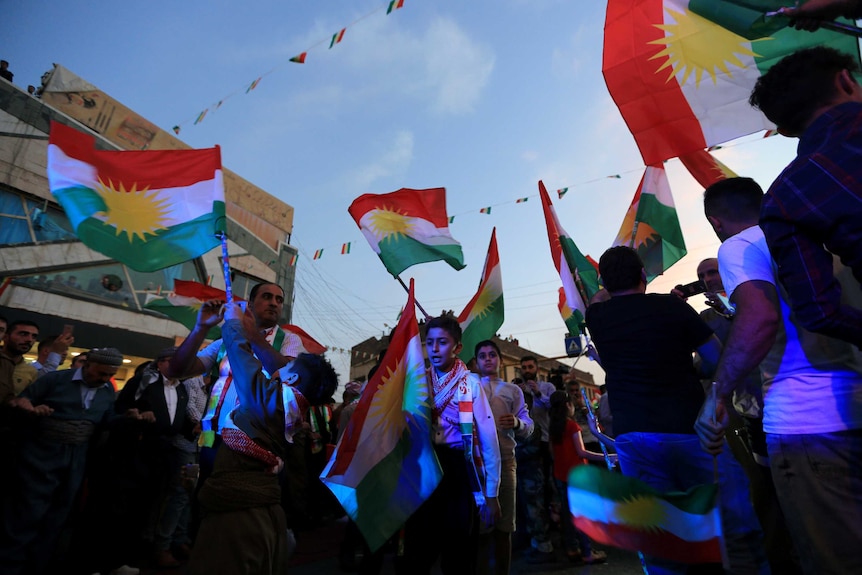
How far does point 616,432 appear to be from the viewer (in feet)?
8.26

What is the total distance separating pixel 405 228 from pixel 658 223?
9.85ft

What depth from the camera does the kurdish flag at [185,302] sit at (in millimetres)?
7133

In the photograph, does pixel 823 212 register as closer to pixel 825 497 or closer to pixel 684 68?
pixel 825 497

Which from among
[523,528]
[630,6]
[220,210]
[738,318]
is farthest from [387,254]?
[738,318]

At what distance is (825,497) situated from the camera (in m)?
1.52

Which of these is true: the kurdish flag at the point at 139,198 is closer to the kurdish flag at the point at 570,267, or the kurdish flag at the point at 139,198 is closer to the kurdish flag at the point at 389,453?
the kurdish flag at the point at 389,453

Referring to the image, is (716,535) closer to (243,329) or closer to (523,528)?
(243,329)

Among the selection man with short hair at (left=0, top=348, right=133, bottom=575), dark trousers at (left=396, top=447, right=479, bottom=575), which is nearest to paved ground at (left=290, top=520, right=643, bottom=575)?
dark trousers at (left=396, top=447, right=479, bottom=575)

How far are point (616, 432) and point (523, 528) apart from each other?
4.30 meters

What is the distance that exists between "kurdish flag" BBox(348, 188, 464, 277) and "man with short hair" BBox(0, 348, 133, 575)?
10.2 feet

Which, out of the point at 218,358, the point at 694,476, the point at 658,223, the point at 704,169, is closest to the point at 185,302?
the point at 218,358

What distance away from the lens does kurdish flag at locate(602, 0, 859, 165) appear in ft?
11.0

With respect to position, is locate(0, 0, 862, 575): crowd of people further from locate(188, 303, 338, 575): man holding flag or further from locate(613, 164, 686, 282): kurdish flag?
locate(613, 164, 686, 282): kurdish flag

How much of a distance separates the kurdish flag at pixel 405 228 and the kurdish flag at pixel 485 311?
42cm
